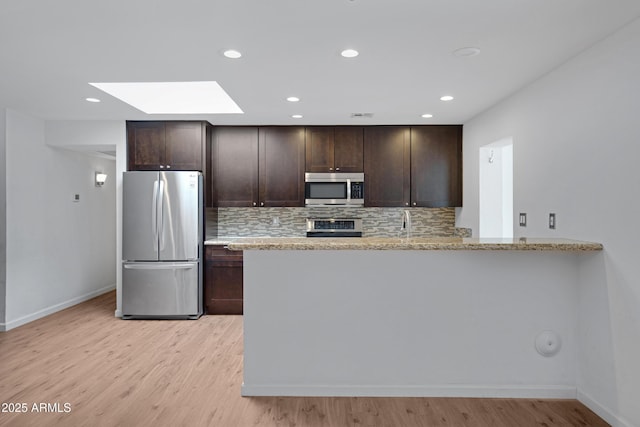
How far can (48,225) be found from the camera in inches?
193

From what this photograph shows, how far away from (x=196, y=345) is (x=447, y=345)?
2346mm

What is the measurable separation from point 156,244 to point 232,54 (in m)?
2.77

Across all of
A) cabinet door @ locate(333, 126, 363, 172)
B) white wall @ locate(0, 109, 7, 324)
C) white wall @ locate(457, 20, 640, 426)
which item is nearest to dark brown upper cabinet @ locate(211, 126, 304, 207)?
cabinet door @ locate(333, 126, 363, 172)

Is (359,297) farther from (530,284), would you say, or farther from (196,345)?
(196,345)

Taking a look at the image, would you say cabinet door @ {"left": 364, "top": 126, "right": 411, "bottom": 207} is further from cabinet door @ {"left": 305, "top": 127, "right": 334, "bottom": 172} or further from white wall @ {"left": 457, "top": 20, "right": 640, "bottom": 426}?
white wall @ {"left": 457, "top": 20, "right": 640, "bottom": 426}

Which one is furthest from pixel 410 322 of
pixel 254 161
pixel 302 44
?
pixel 254 161

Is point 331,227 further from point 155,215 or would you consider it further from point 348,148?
point 155,215

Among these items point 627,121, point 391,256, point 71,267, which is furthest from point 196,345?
point 627,121

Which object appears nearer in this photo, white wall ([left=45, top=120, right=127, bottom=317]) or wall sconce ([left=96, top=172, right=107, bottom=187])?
white wall ([left=45, top=120, right=127, bottom=317])

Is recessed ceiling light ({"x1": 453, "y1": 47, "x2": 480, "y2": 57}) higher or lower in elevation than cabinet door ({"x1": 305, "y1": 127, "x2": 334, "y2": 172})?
higher

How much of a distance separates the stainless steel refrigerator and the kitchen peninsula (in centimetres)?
228

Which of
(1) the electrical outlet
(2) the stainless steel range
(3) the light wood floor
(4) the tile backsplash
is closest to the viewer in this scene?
(3) the light wood floor

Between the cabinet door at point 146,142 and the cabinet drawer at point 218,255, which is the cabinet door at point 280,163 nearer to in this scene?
the cabinet drawer at point 218,255

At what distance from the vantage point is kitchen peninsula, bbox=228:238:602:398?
2.73m
